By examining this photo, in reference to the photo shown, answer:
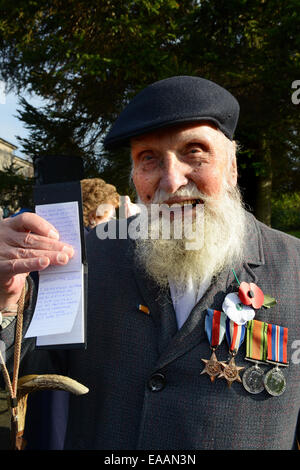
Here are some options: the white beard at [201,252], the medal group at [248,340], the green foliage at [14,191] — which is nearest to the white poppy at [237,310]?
the medal group at [248,340]

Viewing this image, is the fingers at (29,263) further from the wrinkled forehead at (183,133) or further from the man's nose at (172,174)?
the wrinkled forehead at (183,133)

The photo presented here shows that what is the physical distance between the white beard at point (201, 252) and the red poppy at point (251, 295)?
0.15 m

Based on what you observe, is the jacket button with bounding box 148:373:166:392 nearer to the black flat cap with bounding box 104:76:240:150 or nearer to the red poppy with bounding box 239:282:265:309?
the red poppy with bounding box 239:282:265:309

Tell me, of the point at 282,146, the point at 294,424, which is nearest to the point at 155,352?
the point at 294,424

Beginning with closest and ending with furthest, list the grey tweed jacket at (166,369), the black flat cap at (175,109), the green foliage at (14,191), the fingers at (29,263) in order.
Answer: the fingers at (29,263)
the grey tweed jacket at (166,369)
the black flat cap at (175,109)
the green foliage at (14,191)

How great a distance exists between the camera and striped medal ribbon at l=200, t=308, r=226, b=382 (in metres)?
1.33

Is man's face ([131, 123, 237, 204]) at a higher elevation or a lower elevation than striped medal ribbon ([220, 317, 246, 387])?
higher

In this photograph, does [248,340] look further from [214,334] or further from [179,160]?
[179,160]

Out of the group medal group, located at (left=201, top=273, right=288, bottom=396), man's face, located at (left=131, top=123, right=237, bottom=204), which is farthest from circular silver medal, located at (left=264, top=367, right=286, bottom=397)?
man's face, located at (left=131, top=123, right=237, bottom=204)

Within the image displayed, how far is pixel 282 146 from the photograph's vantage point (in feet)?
27.7

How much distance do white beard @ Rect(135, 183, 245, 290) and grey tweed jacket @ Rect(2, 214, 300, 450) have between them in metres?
0.05

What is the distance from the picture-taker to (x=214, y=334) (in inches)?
53.8

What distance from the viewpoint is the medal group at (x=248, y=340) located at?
4.35ft

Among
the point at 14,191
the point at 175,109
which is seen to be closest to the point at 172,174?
the point at 175,109
